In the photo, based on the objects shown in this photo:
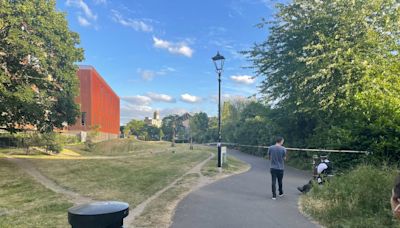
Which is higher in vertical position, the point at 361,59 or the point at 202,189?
the point at 361,59

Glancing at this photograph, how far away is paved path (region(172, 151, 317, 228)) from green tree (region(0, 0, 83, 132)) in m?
11.4

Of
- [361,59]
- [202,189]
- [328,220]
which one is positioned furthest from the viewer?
[361,59]

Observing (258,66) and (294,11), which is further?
(258,66)

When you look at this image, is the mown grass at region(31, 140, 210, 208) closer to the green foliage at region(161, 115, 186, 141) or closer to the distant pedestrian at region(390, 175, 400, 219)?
the distant pedestrian at region(390, 175, 400, 219)

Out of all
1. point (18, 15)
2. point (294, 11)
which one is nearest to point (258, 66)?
point (294, 11)

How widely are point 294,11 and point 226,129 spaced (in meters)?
35.8

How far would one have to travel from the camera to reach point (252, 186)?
38.5 feet

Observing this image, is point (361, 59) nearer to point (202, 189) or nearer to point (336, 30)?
point (336, 30)

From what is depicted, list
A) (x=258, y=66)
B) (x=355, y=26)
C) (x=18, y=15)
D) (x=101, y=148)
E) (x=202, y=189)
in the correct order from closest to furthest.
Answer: (x=202, y=189)
(x=355, y=26)
(x=18, y=15)
(x=258, y=66)
(x=101, y=148)

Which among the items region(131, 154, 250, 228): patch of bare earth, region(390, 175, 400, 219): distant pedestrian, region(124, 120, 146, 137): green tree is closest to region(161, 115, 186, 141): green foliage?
region(124, 120, 146, 137): green tree

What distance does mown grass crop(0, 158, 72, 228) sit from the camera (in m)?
7.90

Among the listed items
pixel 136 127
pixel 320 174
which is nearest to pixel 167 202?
pixel 320 174

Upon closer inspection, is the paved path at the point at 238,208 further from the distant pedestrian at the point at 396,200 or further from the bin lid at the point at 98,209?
the distant pedestrian at the point at 396,200

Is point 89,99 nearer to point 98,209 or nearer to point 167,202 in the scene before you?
point 167,202
